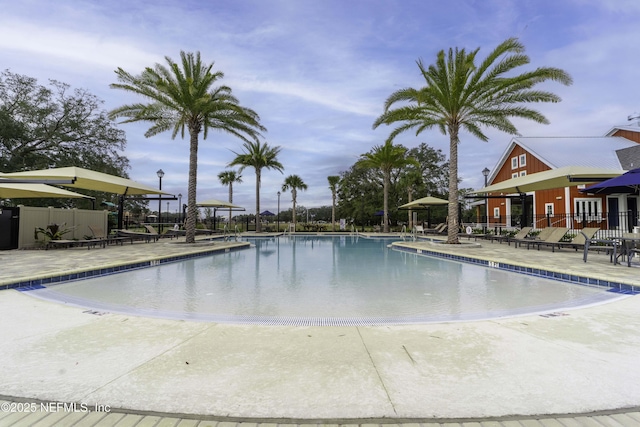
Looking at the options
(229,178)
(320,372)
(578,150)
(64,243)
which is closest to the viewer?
(320,372)

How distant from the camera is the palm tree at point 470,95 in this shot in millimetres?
11664

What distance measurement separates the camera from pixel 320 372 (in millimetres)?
2383

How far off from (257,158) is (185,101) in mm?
11952

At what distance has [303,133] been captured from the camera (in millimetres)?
22125

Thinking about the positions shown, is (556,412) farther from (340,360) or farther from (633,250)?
(633,250)

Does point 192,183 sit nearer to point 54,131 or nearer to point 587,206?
point 54,131

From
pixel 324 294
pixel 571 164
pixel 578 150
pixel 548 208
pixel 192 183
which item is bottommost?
pixel 324 294

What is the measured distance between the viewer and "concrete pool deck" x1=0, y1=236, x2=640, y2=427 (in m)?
1.84

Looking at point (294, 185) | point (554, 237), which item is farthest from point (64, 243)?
point (294, 185)

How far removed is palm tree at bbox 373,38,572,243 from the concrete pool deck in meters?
10.7

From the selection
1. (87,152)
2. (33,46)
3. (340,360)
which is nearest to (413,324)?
(340,360)

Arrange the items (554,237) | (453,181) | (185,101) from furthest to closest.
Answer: (453,181), (185,101), (554,237)

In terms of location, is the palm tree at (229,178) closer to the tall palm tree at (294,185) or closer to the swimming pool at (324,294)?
the tall palm tree at (294,185)

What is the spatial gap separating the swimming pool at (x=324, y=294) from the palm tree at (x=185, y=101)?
7.63 m
